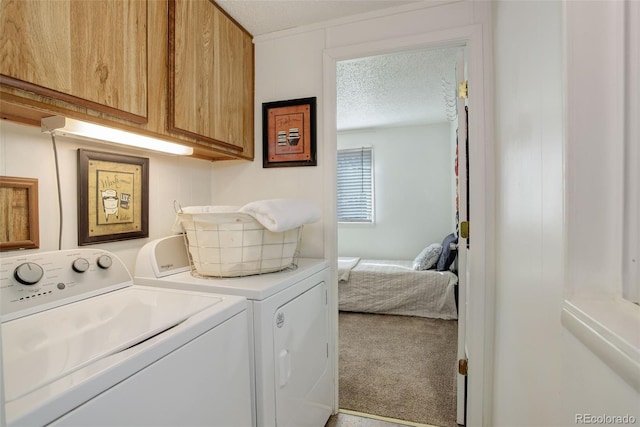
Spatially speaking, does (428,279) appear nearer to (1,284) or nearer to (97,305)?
(97,305)

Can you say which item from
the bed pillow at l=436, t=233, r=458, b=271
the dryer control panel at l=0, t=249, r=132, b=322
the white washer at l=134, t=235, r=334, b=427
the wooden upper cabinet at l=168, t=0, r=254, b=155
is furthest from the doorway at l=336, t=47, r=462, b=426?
the dryer control panel at l=0, t=249, r=132, b=322

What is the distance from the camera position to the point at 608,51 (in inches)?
24.4

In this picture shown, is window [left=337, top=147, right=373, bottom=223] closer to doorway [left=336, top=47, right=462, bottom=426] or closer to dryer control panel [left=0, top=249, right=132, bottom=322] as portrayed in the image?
doorway [left=336, top=47, right=462, bottom=426]

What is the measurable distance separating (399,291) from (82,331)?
3049 millimetres

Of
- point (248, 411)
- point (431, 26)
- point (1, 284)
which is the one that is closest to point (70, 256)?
point (1, 284)

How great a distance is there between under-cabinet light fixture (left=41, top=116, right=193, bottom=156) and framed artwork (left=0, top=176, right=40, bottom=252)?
206mm

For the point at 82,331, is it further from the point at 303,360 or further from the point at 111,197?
the point at 303,360

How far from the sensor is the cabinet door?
2.62ft

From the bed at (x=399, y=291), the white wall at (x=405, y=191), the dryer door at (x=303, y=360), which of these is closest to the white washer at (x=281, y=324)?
the dryer door at (x=303, y=360)

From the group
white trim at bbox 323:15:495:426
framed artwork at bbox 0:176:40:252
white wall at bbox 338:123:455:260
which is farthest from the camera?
white wall at bbox 338:123:455:260

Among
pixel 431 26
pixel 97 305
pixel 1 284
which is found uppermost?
pixel 431 26

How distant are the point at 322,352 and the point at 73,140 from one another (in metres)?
1.49

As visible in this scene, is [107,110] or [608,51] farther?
[107,110]
